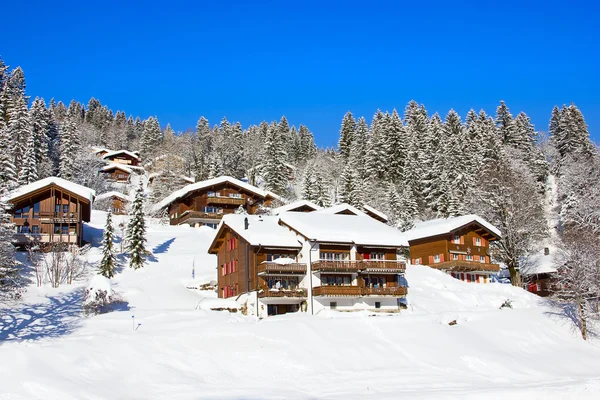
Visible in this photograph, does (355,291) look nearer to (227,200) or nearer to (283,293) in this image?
(283,293)

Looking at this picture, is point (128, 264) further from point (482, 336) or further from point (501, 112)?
point (501, 112)

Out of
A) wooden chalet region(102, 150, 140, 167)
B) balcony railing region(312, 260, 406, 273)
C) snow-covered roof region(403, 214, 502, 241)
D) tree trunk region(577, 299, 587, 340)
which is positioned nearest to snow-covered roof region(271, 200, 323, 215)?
snow-covered roof region(403, 214, 502, 241)

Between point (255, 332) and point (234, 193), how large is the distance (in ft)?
149

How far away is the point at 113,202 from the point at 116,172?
31.7 metres

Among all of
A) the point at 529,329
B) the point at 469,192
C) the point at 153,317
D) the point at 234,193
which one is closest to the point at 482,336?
the point at 529,329

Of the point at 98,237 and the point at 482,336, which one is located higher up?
the point at 98,237

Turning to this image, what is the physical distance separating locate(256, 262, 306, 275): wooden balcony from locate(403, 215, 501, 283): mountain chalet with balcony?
66.8 feet

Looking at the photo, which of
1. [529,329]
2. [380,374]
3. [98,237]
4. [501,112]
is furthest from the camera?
[501,112]

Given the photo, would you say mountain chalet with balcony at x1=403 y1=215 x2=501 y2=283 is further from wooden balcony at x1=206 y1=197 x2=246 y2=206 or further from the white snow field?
wooden balcony at x1=206 y1=197 x2=246 y2=206

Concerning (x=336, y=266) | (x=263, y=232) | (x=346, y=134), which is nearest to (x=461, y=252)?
(x=336, y=266)

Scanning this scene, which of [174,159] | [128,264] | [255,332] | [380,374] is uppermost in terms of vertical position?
[174,159]

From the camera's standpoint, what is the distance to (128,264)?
171 ft

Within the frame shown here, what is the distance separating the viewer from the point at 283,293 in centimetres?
4341

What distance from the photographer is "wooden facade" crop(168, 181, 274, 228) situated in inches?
2959
